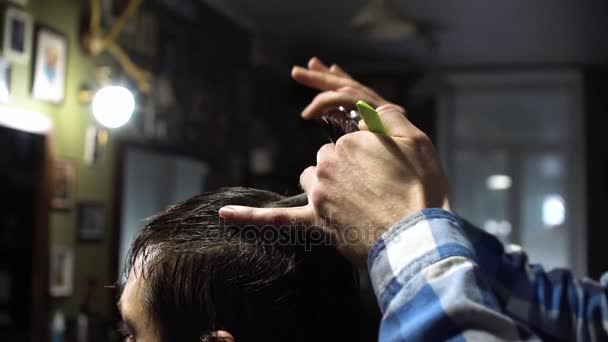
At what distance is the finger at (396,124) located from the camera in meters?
0.78

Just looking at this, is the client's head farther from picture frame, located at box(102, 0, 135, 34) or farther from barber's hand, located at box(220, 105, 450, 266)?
picture frame, located at box(102, 0, 135, 34)

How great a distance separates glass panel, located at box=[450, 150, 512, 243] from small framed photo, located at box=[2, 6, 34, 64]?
506 centimetres

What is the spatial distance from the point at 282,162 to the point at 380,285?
558 cm

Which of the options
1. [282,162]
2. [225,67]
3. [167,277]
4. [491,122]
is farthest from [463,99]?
[167,277]

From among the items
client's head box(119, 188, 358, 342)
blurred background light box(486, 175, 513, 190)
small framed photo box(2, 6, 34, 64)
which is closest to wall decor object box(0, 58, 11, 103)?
small framed photo box(2, 6, 34, 64)

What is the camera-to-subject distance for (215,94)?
4.73 meters

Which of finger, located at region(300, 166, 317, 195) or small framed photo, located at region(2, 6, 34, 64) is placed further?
small framed photo, located at region(2, 6, 34, 64)

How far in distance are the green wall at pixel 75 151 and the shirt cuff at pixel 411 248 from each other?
2357 mm

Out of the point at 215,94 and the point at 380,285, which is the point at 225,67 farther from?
the point at 380,285

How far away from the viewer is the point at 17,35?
265 centimetres

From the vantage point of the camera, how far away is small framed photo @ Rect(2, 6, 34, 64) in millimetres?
2586

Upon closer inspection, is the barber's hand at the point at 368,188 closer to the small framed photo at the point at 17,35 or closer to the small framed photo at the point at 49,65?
the small framed photo at the point at 17,35

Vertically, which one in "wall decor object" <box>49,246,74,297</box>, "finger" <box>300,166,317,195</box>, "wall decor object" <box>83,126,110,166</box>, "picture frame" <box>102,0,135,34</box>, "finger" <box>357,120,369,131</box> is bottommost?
"wall decor object" <box>49,246,74,297</box>

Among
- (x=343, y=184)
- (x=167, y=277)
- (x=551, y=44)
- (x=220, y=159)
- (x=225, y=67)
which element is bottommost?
(x=167, y=277)
